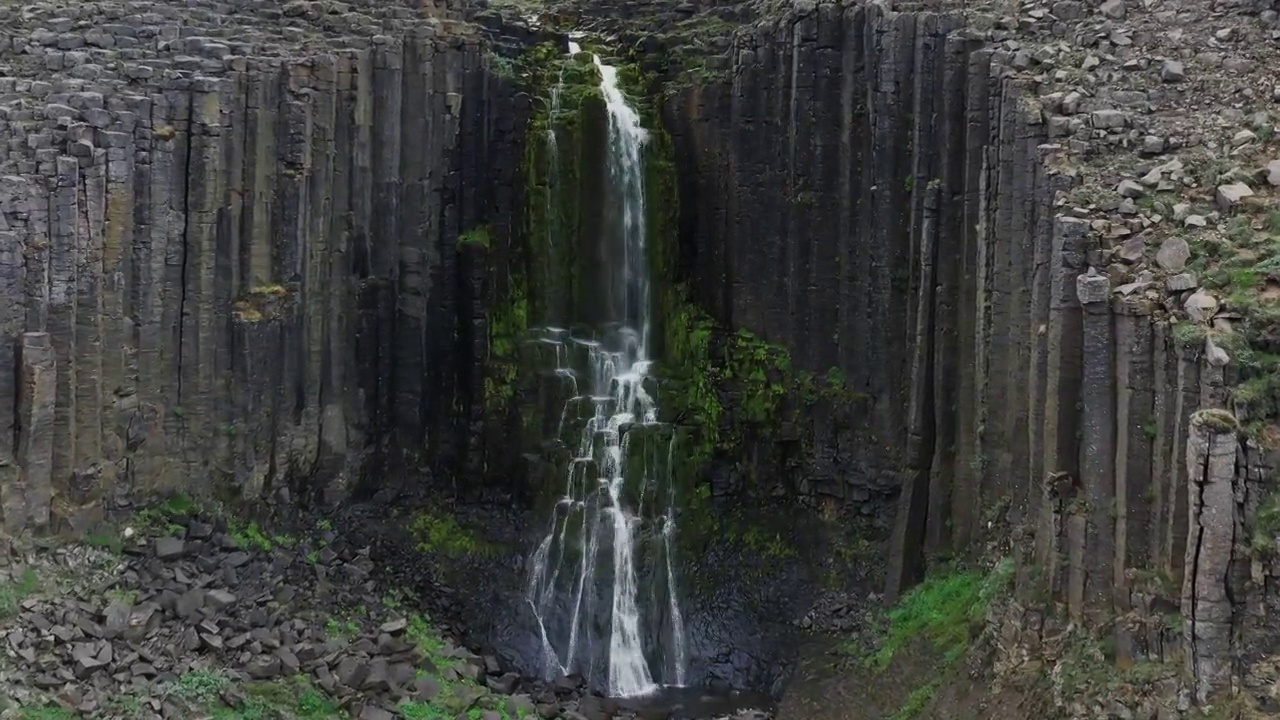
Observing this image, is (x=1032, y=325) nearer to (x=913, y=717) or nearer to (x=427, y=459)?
(x=913, y=717)

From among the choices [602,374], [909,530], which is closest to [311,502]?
[602,374]

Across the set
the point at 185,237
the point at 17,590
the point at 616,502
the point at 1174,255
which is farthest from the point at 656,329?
the point at 17,590

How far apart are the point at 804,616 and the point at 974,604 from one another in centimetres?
443

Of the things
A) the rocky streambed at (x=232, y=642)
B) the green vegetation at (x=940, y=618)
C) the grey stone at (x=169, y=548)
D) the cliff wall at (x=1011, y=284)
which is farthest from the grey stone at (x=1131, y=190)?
the grey stone at (x=169, y=548)

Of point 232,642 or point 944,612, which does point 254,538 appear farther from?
point 944,612

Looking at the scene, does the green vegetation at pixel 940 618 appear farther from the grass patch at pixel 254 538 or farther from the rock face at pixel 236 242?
the grass patch at pixel 254 538

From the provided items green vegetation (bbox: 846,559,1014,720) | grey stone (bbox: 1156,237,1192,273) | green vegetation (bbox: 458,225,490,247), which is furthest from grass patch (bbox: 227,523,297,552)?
grey stone (bbox: 1156,237,1192,273)

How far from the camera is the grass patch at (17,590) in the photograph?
16859 millimetres

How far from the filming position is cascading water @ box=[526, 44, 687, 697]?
22219 mm

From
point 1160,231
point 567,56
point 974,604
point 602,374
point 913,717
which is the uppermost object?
point 567,56

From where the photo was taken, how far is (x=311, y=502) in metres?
22.8

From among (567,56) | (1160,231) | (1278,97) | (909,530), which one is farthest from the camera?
(567,56)

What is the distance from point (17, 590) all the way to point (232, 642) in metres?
2.81

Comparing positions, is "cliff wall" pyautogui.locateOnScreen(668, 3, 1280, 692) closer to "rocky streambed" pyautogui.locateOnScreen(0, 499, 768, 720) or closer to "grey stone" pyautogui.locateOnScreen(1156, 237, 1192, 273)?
"grey stone" pyautogui.locateOnScreen(1156, 237, 1192, 273)
